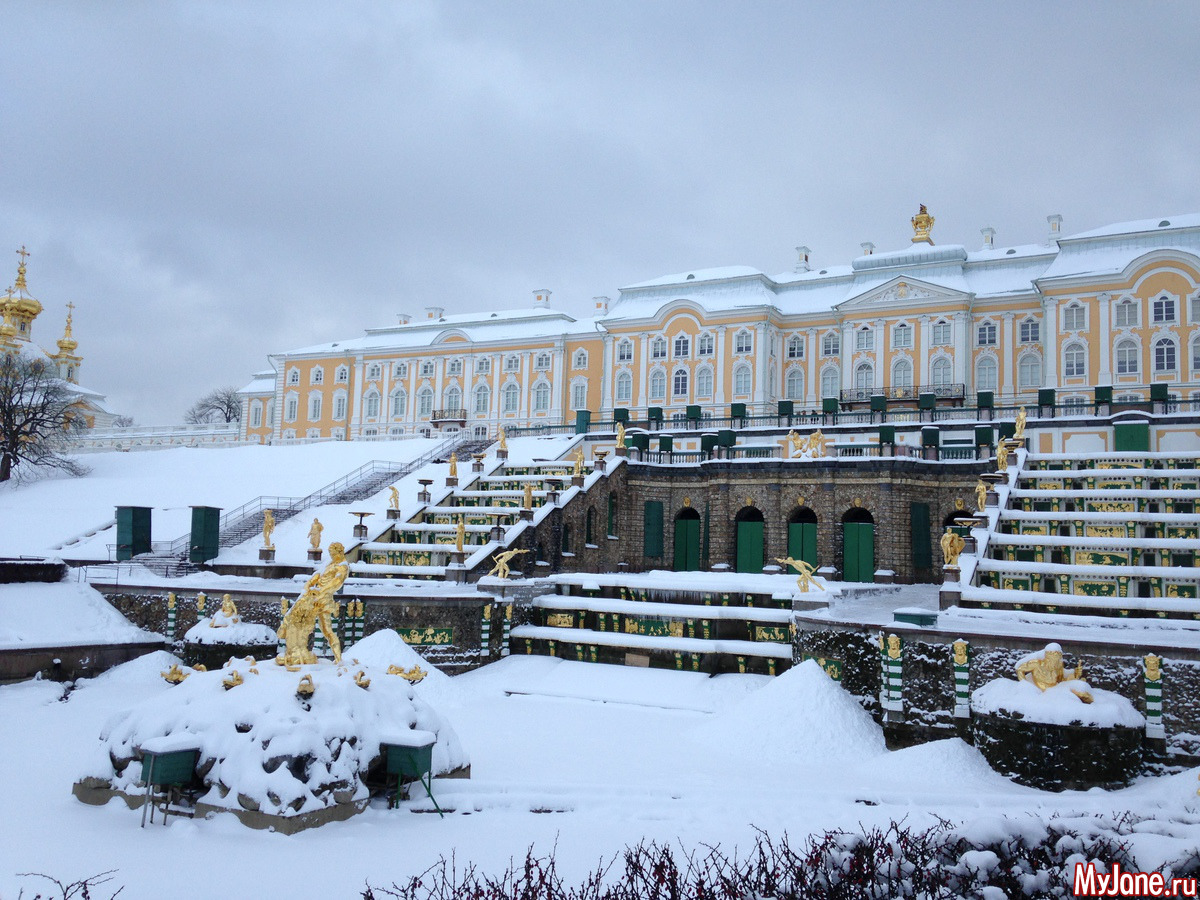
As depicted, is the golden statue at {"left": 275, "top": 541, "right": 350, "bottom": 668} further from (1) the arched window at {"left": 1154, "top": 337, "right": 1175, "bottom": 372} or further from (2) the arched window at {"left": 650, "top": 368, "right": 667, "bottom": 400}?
(1) the arched window at {"left": 1154, "top": 337, "right": 1175, "bottom": 372}

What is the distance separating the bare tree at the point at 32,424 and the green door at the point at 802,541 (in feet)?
114

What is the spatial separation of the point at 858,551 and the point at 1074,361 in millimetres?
22827

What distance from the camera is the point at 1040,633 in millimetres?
15164

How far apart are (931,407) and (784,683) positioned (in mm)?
27014

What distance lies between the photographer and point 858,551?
3117cm

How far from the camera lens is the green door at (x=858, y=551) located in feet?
101

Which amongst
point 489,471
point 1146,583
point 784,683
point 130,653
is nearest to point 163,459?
point 489,471

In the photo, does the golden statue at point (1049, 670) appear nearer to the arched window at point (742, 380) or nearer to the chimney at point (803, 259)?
the arched window at point (742, 380)

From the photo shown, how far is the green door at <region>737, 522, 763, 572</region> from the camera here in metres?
33.3

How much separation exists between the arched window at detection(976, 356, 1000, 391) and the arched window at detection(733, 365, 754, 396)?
1226 centimetres

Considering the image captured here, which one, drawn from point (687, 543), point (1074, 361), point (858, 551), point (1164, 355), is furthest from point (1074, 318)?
point (687, 543)

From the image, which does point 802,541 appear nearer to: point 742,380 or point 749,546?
point 749,546

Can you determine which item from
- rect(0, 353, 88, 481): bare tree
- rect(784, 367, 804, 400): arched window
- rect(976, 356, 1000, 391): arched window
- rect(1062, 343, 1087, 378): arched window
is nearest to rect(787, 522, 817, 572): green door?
rect(976, 356, 1000, 391): arched window

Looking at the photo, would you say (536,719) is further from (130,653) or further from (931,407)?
(931,407)
